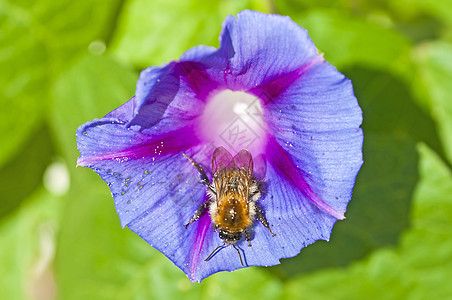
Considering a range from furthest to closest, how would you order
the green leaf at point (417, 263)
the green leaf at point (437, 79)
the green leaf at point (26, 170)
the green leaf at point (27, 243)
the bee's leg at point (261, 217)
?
the green leaf at point (27, 243) → the green leaf at point (26, 170) → the green leaf at point (437, 79) → the green leaf at point (417, 263) → the bee's leg at point (261, 217)

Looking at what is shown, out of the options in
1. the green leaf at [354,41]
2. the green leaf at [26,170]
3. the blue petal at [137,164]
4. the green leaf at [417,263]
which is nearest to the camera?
the blue petal at [137,164]

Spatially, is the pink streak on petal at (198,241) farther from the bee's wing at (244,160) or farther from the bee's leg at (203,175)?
the bee's wing at (244,160)

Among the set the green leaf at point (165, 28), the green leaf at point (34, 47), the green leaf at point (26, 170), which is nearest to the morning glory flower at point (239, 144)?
the green leaf at point (165, 28)

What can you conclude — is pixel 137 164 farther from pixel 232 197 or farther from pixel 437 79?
pixel 437 79

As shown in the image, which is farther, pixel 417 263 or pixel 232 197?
pixel 417 263

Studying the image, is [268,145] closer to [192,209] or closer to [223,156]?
[223,156]

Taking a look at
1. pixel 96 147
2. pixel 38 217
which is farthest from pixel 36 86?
pixel 96 147

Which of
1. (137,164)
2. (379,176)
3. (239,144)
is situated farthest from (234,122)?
(379,176)
